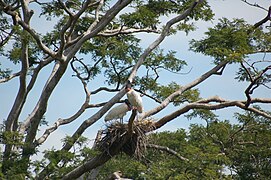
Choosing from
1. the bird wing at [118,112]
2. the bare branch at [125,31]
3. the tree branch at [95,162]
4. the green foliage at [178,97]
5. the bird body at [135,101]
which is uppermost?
the bare branch at [125,31]

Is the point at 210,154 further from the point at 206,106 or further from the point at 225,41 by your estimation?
the point at 225,41

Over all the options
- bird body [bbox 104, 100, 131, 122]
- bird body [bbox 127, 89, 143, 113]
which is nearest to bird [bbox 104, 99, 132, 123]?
bird body [bbox 104, 100, 131, 122]

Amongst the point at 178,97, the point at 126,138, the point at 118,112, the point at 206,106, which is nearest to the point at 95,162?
the point at 118,112

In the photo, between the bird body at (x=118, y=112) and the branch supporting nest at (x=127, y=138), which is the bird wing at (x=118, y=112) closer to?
the bird body at (x=118, y=112)

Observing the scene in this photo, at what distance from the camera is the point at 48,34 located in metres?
10.9

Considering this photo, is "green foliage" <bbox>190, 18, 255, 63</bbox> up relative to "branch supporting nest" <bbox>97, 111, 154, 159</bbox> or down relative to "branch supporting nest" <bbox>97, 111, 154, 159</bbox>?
up

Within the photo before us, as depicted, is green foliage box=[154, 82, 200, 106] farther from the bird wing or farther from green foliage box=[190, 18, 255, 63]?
the bird wing

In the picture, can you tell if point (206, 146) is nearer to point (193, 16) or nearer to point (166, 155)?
point (166, 155)

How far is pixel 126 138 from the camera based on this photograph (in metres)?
7.44

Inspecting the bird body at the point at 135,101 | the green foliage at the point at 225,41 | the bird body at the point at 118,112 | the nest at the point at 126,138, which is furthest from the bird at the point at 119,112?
the green foliage at the point at 225,41

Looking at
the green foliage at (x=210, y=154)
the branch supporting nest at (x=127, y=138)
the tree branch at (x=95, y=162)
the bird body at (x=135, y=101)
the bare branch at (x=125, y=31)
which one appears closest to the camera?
the branch supporting nest at (x=127, y=138)

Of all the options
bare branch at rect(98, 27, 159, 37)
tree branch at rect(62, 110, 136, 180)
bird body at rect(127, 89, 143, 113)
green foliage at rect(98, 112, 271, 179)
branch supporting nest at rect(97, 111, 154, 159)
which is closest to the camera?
branch supporting nest at rect(97, 111, 154, 159)

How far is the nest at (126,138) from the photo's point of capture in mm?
7406

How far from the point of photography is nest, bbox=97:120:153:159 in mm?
7406
